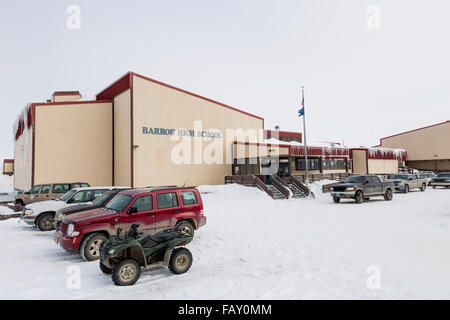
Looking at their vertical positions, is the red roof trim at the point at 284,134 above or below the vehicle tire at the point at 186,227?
above

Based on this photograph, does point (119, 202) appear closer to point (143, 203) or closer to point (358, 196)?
point (143, 203)

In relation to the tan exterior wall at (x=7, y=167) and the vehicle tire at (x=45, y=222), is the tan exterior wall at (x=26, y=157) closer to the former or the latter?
the vehicle tire at (x=45, y=222)

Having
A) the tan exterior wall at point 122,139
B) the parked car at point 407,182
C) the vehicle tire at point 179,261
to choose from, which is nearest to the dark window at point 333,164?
the parked car at point 407,182

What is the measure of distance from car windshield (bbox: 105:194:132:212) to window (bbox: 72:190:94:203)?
3599 millimetres

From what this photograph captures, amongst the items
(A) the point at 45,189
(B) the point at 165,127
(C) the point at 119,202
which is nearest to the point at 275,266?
(C) the point at 119,202

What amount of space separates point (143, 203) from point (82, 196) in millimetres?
4860

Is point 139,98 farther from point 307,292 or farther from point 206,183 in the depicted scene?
point 307,292

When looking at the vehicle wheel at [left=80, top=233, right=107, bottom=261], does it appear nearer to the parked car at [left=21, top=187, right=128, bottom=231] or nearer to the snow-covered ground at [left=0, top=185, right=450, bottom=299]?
the snow-covered ground at [left=0, top=185, right=450, bottom=299]

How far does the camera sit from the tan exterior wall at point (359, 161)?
39062mm

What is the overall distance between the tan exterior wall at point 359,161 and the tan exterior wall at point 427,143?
2181 cm

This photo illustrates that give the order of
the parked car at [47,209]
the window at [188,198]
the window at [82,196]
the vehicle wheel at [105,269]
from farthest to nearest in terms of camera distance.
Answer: the window at [82,196], the parked car at [47,209], the window at [188,198], the vehicle wheel at [105,269]

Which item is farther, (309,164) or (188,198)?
(309,164)

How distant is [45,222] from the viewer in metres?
10.9

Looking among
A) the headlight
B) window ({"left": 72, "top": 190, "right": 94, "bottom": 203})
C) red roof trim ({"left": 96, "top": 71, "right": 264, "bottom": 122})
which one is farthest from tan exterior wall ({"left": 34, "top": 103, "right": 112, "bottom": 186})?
the headlight
